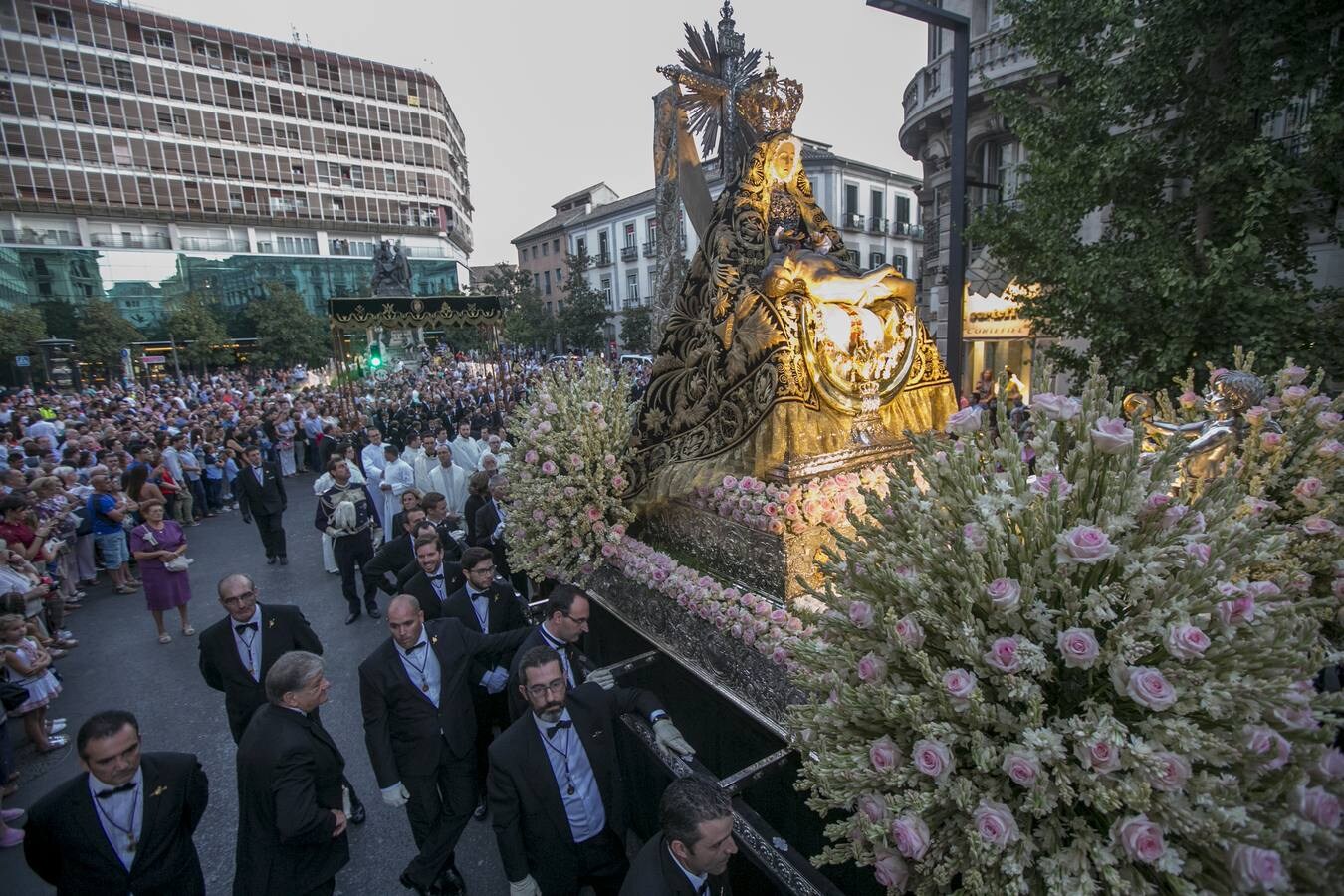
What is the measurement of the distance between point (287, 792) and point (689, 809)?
216 centimetres

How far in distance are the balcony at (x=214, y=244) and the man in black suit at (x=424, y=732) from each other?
60735 mm

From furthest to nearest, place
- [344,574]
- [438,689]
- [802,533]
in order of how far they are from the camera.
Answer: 1. [344,574]
2. [802,533]
3. [438,689]

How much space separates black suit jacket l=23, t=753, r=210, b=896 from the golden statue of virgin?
362 centimetres

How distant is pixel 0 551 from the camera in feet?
20.5

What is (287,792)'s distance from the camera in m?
3.25

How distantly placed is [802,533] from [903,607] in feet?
8.75

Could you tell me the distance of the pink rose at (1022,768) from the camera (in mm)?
1625

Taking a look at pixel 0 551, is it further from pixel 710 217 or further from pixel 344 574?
pixel 710 217

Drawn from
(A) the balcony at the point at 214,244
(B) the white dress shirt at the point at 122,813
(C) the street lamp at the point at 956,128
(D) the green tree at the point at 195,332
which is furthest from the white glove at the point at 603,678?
(A) the balcony at the point at 214,244

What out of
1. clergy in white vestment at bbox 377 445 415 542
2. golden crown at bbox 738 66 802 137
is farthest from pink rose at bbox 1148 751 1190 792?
clergy in white vestment at bbox 377 445 415 542

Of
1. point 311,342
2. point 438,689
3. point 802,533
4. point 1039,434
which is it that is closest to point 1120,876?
point 1039,434

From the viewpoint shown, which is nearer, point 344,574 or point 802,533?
point 802,533

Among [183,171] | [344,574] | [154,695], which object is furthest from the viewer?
[183,171]

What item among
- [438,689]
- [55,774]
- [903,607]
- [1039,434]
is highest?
[1039,434]
